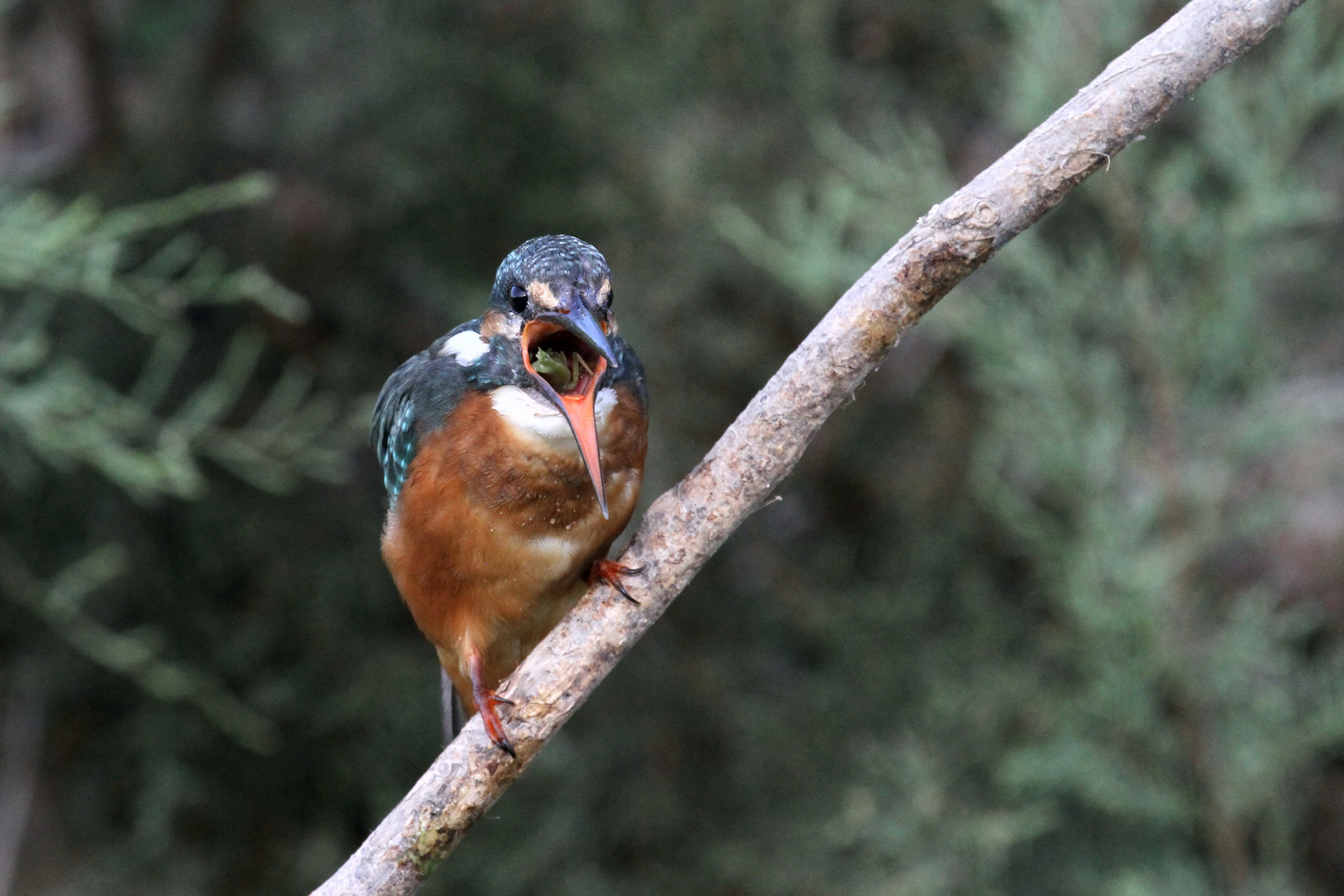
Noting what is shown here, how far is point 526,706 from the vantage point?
1523 mm

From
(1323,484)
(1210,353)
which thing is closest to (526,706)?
(1210,353)

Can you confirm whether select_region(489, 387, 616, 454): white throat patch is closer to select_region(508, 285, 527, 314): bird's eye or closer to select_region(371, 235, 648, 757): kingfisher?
select_region(371, 235, 648, 757): kingfisher

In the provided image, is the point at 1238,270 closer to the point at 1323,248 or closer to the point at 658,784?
the point at 1323,248

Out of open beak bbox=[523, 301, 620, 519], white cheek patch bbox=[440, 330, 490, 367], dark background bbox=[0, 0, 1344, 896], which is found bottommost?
open beak bbox=[523, 301, 620, 519]

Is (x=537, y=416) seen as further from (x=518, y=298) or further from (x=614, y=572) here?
(x=614, y=572)

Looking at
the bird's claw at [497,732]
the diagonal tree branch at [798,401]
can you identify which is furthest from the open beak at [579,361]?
the bird's claw at [497,732]

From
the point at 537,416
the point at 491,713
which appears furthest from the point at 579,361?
the point at 491,713

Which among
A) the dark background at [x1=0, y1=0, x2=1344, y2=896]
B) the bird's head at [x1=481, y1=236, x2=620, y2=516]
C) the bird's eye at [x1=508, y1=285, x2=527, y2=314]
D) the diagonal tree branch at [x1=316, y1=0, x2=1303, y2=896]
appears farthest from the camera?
the dark background at [x1=0, y1=0, x2=1344, y2=896]

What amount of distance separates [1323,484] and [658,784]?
2.00 m

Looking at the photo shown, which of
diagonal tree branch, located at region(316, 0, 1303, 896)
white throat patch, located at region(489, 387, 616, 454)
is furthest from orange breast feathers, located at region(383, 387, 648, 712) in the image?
diagonal tree branch, located at region(316, 0, 1303, 896)

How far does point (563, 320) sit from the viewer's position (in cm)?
160

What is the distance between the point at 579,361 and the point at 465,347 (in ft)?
0.83

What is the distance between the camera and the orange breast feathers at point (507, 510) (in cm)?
180

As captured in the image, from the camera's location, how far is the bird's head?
→ 156 cm
